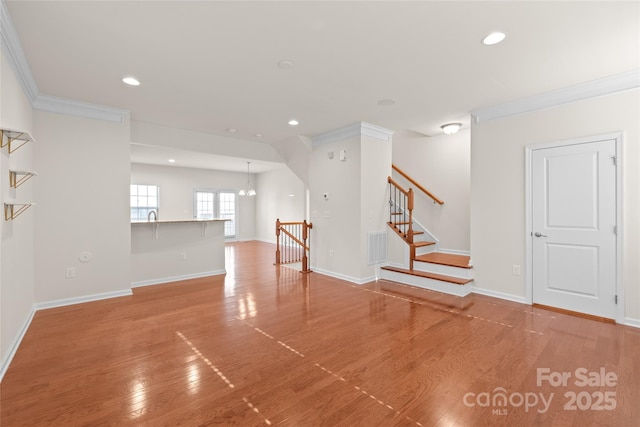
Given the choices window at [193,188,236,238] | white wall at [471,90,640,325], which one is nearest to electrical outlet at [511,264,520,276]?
white wall at [471,90,640,325]

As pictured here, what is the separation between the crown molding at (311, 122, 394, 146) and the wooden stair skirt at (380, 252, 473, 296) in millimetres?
2360

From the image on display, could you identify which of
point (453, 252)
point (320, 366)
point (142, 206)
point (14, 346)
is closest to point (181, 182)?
point (142, 206)

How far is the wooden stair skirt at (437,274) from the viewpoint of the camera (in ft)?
14.2

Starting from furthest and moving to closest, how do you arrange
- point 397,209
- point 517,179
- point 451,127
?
point 397,209 → point 451,127 → point 517,179

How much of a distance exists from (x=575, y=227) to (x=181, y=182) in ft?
32.6

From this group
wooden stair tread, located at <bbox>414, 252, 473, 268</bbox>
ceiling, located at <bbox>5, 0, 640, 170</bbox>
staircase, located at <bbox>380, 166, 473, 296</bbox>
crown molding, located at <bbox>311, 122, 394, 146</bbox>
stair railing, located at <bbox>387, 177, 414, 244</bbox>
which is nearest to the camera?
ceiling, located at <bbox>5, 0, 640, 170</bbox>

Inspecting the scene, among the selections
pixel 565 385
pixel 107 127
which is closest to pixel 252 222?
pixel 107 127

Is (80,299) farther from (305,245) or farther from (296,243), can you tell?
(296,243)

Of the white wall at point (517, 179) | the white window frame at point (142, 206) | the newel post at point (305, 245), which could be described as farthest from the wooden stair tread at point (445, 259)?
the white window frame at point (142, 206)

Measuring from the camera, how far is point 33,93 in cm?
343

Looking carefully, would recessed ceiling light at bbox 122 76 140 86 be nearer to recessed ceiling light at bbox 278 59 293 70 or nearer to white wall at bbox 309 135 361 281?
recessed ceiling light at bbox 278 59 293 70

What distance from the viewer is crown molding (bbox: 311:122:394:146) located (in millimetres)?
5020

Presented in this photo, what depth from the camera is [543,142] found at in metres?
3.72

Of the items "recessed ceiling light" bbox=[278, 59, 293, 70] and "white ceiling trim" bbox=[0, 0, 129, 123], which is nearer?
"white ceiling trim" bbox=[0, 0, 129, 123]
